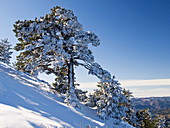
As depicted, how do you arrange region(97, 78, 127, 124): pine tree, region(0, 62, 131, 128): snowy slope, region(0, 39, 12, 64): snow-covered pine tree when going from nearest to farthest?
region(0, 62, 131, 128): snowy slope < region(97, 78, 127, 124): pine tree < region(0, 39, 12, 64): snow-covered pine tree

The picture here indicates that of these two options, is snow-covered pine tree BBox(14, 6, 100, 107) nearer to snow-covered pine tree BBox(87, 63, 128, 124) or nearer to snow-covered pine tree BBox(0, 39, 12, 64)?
snow-covered pine tree BBox(87, 63, 128, 124)

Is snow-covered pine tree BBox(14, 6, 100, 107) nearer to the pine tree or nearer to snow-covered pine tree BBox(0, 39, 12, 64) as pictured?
the pine tree

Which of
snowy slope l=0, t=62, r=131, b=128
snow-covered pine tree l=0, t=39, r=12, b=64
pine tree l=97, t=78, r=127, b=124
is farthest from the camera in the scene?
snow-covered pine tree l=0, t=39, r=12, b=64

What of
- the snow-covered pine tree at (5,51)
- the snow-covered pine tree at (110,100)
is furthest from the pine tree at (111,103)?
the snow-covered pine tree at (5,51)

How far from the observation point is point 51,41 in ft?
38.9

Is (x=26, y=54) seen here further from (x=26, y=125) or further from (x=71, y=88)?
(x=26, y=125)

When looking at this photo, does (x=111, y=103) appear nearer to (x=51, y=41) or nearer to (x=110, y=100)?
(x=110, y=100)

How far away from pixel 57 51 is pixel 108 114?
287 inches

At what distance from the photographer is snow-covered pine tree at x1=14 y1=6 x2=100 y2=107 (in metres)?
11.7

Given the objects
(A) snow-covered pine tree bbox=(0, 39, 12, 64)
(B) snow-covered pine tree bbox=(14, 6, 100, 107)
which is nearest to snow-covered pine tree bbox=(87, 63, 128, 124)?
(B) snow-covered pine tree bbox=(14, 6, 100, 107)

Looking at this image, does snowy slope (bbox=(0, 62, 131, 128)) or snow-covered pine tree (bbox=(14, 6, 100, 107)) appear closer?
snowy slope (bbox=(0, 62, 131, 128))

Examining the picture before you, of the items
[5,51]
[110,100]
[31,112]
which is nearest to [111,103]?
[110,100]

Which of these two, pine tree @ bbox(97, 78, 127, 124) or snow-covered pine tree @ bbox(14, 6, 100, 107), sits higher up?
snow-covered pine tree @ bbox(14, 6, 100, 107)

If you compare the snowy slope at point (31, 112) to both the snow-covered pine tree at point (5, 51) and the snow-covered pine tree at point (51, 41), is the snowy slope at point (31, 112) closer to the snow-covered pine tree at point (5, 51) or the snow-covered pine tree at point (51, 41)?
the snow-covered pine tree at point (51, 41)
